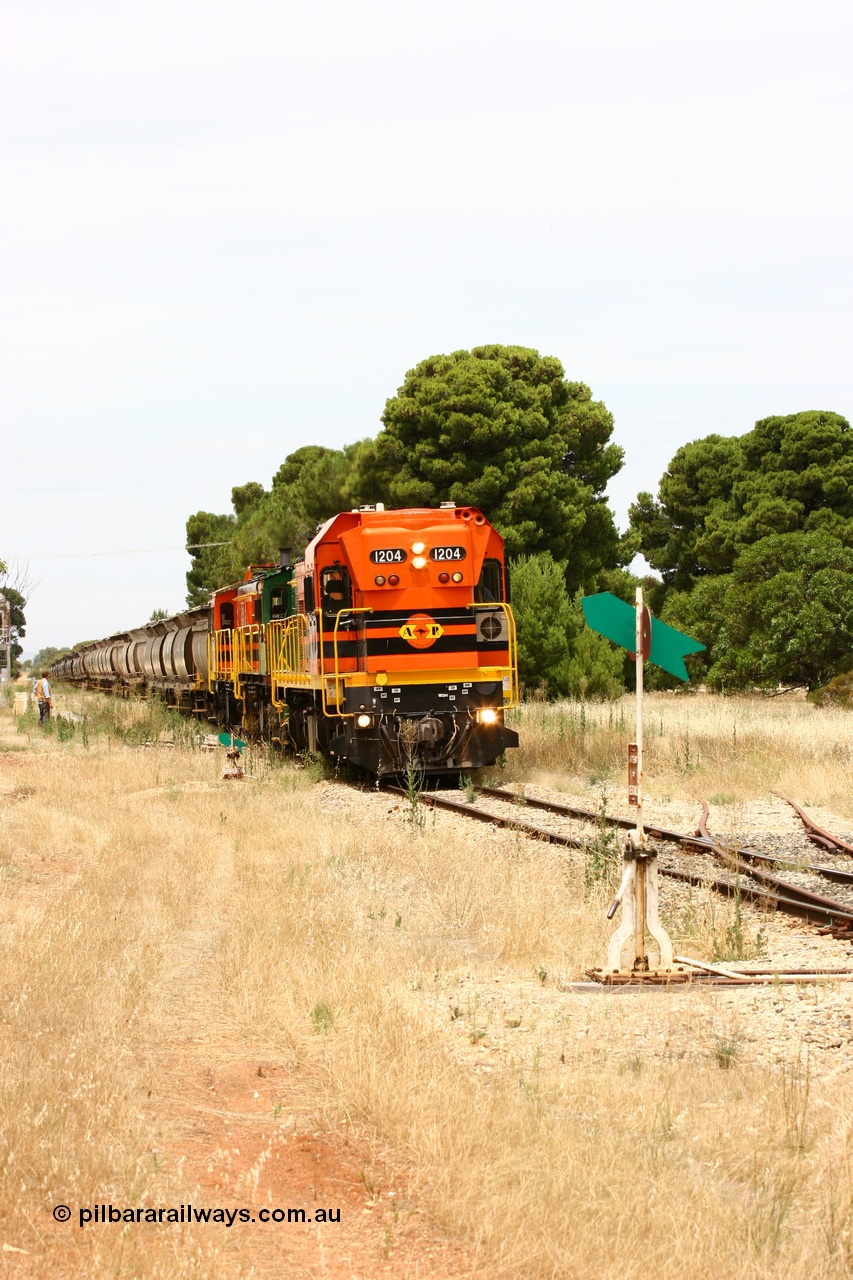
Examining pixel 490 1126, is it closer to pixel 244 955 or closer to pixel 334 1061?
pixel 334 1061

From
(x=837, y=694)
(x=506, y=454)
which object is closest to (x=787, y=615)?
(x=837, y=694)

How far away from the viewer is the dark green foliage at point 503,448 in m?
36.9

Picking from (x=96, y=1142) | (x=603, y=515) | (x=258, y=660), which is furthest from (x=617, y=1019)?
(x=603, y=515)

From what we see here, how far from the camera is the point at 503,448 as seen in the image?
3766 centimetres

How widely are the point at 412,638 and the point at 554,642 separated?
53.6ft

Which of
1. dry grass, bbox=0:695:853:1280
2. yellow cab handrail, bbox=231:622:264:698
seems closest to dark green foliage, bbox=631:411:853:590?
yellow cab handrail, bbox=231:622:264:698

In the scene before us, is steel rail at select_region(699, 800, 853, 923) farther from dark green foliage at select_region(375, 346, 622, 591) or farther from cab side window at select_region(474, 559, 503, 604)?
dark green foliage at select_region(375, 346, 622, 591)

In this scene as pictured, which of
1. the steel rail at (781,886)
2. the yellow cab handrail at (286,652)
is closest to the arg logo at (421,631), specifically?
the yellow cab handrail at (286,652)

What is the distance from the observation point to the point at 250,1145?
16.7 ft

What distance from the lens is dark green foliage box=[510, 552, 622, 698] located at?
33.2 m

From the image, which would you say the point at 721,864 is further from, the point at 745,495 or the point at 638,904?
the point at 745,495

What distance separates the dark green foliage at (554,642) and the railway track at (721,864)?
17.3m

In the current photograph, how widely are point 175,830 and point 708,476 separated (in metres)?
42.2

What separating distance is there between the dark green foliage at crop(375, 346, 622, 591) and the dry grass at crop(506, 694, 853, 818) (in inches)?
416
